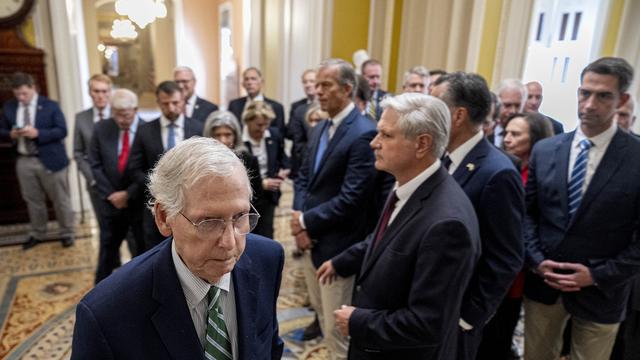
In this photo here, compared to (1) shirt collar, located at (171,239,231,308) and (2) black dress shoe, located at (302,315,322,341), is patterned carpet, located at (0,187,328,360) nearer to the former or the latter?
(2) black dress shoe, located at (302,315,322,341)

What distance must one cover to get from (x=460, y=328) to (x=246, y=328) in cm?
111

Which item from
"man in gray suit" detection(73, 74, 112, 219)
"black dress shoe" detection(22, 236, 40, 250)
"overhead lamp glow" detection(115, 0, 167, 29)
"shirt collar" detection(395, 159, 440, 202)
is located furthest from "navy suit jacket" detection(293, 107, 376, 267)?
"overhead lamp glow" detection(115, 0, 167, 29)

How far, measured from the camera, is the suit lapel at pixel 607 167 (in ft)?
6.66

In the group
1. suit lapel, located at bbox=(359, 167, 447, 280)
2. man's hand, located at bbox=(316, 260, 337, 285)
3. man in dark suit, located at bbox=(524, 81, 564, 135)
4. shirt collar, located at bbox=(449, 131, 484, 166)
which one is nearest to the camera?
suit lapel, located at bbox=(359, 167, 447, 280)

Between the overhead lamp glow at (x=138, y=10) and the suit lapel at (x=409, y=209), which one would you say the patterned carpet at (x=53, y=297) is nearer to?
the suit lapel at (x=409, y=209)

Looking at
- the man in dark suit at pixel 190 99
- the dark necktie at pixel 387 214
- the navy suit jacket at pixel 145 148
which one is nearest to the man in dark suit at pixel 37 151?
the man in dark suit at pixel 190 99

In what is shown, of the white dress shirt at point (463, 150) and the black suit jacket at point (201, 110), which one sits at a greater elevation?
the white dress shirt at point (463, 150)

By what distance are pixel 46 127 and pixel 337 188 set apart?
11.6 feet

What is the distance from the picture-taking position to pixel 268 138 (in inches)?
146

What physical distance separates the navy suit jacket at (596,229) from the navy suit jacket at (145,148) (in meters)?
2.51

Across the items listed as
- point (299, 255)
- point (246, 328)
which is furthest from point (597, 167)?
point (299, 255)

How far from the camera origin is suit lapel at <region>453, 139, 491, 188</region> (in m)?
1.92

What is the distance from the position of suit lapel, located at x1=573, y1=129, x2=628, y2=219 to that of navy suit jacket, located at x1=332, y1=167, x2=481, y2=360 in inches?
32.0

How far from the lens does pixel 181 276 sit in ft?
3.60
